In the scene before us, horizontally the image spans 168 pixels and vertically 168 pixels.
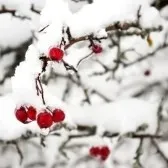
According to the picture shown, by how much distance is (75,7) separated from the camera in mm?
2609

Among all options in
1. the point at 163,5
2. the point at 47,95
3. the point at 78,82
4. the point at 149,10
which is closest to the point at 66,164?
the point at 78,82

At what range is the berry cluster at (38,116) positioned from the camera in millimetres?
1580

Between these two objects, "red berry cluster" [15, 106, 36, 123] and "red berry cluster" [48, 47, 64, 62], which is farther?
"red berry cluster" [15, 106, 36, 123]

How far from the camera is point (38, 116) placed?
1.60m

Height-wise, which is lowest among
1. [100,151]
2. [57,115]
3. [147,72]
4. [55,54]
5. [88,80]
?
[100,151]

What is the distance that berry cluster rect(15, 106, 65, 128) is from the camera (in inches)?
62.2

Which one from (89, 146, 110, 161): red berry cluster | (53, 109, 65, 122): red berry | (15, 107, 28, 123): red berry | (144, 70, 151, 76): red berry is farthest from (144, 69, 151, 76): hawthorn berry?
(15, 107, 28, 123): red berry

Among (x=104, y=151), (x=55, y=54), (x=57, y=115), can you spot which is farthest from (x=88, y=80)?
(x=55, y=54)

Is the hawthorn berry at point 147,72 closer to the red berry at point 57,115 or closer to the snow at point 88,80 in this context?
the snow at point 88,80

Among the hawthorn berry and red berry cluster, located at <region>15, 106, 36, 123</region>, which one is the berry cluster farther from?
the hawthorn berry

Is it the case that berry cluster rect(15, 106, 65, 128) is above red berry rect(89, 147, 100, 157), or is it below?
above

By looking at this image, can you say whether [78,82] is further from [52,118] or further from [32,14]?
[52,118]

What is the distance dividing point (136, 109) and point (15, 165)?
155 centimetres

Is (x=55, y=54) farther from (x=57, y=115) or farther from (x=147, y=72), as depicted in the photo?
(x=147, y=72)
